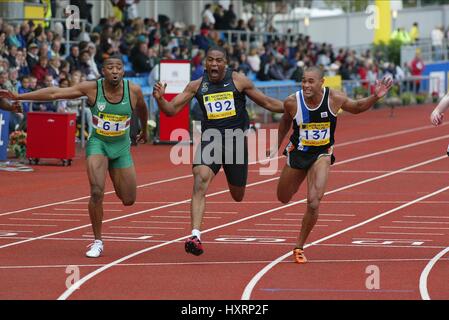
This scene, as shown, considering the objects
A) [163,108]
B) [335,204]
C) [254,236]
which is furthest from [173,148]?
[163,108]

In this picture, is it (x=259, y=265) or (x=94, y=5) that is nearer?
(x=259, y=265)

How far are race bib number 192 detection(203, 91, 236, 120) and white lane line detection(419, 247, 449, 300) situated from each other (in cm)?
242

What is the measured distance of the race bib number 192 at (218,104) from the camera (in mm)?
13078

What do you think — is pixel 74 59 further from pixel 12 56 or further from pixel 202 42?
pixel 202 42

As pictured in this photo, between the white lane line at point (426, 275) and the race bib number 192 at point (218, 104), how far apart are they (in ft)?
7.93

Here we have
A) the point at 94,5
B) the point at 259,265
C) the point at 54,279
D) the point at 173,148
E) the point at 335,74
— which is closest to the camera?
the point at 54,279

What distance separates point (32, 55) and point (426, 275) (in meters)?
16.0

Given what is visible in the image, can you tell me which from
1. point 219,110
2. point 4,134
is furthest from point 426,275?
point 4,134

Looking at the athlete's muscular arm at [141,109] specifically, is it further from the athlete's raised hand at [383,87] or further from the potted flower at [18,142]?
the potted flower at [18,142]

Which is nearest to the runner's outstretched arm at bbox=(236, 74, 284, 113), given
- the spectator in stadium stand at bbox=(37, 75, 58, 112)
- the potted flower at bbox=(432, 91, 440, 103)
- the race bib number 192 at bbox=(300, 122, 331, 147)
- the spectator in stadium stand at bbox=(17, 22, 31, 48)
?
the race bib number 192 at bbox=(300, 122, 331, 147)

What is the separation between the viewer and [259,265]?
12414 mm

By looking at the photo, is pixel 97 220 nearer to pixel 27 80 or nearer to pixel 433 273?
pixel 433 273

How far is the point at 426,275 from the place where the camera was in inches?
464

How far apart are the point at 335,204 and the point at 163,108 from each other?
222 inches
